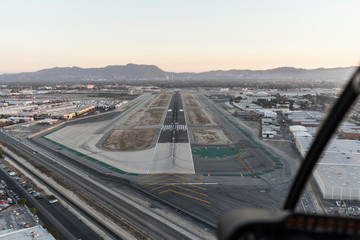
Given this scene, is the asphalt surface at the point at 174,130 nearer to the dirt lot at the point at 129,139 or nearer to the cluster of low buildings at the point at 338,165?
the dirt lot at the point at 129,139

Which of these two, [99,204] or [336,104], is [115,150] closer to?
[99,204]

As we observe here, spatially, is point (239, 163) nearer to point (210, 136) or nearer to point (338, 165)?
point (338, 165)

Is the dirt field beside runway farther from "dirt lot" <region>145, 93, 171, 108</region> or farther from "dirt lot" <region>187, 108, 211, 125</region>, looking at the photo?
"dirt lot" <region>145, 93, 171, 108</region>

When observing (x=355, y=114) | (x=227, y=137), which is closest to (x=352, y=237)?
(x=227, y=137)

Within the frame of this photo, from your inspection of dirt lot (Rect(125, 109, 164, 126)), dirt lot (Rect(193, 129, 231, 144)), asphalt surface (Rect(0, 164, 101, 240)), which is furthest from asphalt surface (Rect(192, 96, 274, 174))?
dirt lot (Rect(125, 109, 164, 126))

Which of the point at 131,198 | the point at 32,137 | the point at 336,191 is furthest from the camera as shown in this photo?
the point at 32,137

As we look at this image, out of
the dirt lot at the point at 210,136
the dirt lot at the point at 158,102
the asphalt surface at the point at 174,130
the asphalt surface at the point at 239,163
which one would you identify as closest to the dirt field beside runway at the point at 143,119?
the asphalt surface at the point at 174,130

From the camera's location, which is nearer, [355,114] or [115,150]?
[115,150]
